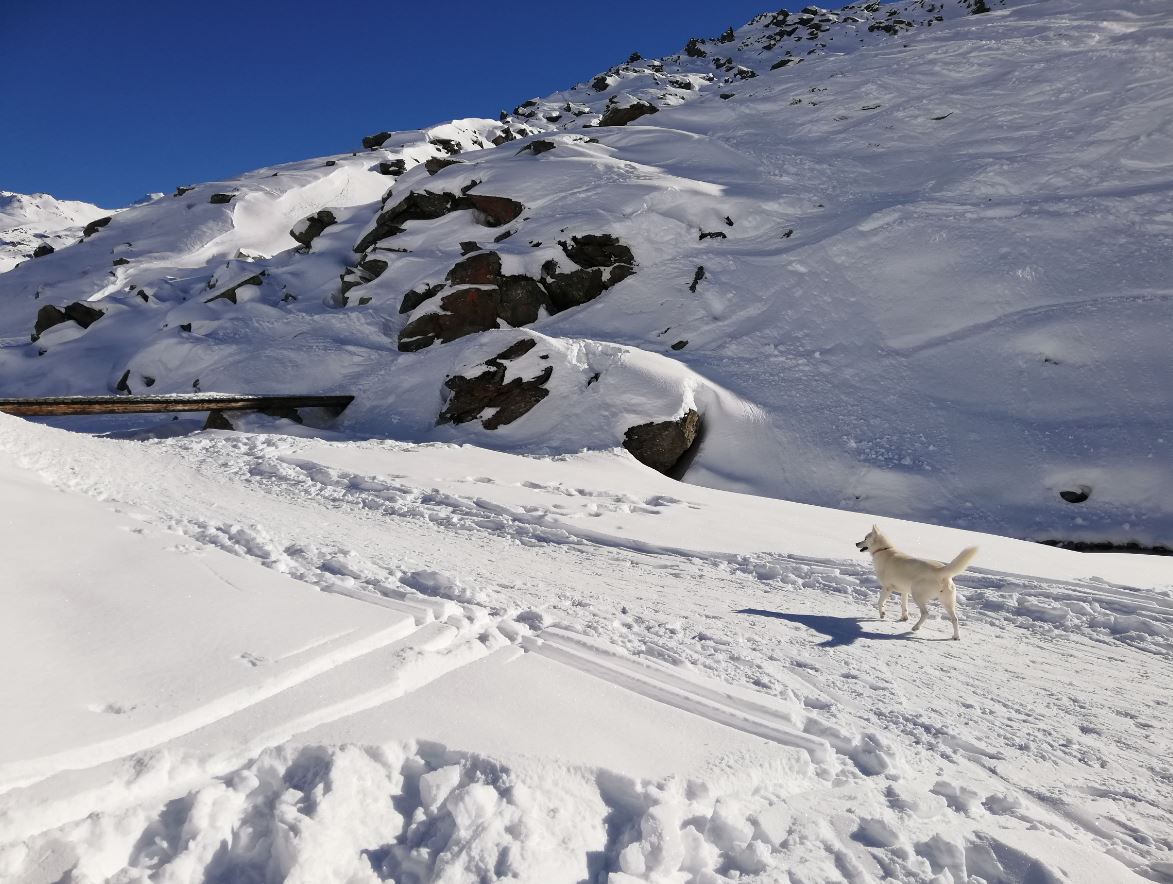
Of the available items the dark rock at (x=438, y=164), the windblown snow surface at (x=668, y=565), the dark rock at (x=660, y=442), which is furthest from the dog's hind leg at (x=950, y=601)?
the dark rock at (x=438, y=164)

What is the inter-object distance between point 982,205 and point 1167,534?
38.1ft

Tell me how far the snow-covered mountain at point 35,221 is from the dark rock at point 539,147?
58.1m

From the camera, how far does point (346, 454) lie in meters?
10.6

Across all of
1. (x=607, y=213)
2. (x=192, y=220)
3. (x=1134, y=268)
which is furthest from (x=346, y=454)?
(x=192, y=220)

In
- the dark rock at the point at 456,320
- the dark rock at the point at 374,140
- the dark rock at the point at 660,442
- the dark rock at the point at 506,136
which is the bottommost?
the dark rock at the point at 660,442

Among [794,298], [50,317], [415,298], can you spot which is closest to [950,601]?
[794,298]

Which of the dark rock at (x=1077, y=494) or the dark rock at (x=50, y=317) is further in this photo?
the dark rock at (x=50, y=317)

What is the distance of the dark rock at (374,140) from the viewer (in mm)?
51406

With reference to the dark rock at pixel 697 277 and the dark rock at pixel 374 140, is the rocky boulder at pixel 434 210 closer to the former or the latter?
the dark rock at pixel 697 277

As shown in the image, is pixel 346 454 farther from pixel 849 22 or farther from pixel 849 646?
pixel 849 22

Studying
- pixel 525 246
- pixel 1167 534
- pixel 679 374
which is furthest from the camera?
pixel 525 246

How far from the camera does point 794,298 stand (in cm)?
1703

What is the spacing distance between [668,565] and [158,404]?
13802mm

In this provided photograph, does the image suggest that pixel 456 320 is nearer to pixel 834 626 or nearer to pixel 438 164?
pixel 438 164
